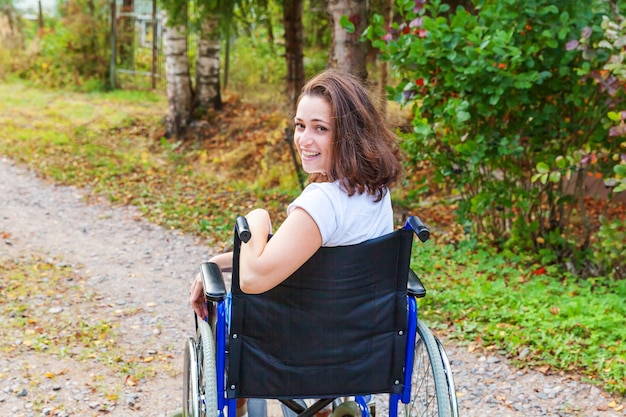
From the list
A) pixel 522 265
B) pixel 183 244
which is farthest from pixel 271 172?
pixel 522 265

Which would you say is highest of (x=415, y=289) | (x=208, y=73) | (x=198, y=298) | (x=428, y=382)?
(x=208, y=73)

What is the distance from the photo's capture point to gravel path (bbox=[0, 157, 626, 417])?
139 inches

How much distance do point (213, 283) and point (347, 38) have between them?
13.9 ft

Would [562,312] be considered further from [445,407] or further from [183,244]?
[183,244]

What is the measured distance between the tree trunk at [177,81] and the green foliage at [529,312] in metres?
5.73

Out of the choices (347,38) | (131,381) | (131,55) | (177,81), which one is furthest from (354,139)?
(131,55)

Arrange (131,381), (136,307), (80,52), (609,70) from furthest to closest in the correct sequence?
(80,52) → (136,307) → (609,70) → (131,381)

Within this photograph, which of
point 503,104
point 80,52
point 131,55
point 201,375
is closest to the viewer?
point 201,375

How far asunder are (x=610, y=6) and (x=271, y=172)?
4606 mm

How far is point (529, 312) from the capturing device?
171 inches

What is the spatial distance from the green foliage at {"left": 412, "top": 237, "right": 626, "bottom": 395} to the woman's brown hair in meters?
2.01

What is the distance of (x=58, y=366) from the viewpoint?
386cm

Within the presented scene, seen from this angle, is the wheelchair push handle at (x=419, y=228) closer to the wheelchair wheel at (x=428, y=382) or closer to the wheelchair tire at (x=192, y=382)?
the wheelchair wheel at (x=428, y=382)

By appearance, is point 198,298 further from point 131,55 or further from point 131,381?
point 131,55
